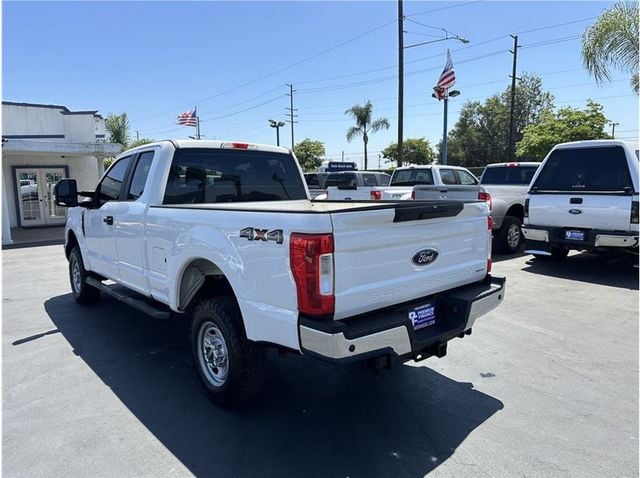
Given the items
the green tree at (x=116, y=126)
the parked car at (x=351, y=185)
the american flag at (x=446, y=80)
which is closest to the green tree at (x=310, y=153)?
the green tree at (x=116, y=126)

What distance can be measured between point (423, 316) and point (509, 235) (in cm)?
774

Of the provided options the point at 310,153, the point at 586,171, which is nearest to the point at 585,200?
the point at 586,171

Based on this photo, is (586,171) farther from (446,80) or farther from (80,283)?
(446,80)

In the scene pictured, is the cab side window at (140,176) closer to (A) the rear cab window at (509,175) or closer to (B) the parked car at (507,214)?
(B) the parked car at (507,214)

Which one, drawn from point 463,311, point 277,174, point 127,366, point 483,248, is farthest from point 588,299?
point 127,366

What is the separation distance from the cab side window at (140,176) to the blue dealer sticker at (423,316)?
3.00m

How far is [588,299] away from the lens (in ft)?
21.6

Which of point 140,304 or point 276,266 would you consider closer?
point 276,266

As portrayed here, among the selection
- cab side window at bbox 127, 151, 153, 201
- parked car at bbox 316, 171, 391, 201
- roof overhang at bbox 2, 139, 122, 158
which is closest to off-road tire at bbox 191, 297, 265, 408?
cab side window at bbox 127, 151, 153, 201

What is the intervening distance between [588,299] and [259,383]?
5.32 meters

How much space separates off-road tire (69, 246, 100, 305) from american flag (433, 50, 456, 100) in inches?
792

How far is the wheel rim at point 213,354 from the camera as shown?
11.7ft

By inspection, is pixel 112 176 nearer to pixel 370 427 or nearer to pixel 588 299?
pixel 370 427

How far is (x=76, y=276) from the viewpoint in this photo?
22.1ft
